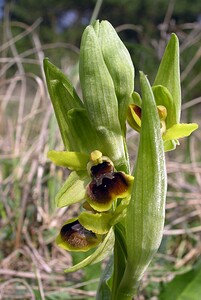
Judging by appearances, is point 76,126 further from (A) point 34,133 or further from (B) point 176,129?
(A) point 34,133

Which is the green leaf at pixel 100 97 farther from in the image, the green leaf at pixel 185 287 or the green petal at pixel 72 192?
the green leaf at pixel 185 287

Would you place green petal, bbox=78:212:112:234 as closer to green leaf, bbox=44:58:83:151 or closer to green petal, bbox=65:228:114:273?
green petal, bbox=65:228:114:273

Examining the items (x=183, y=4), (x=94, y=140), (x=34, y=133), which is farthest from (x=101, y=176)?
(x=183, y=4)

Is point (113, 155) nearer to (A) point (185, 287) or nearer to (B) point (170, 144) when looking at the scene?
(B) point (170, 144)

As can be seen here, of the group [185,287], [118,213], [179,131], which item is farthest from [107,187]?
[185,287]

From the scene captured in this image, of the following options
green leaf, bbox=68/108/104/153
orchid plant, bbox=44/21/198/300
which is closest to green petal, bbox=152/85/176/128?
orchid plant, bbox=44/21/198/300
